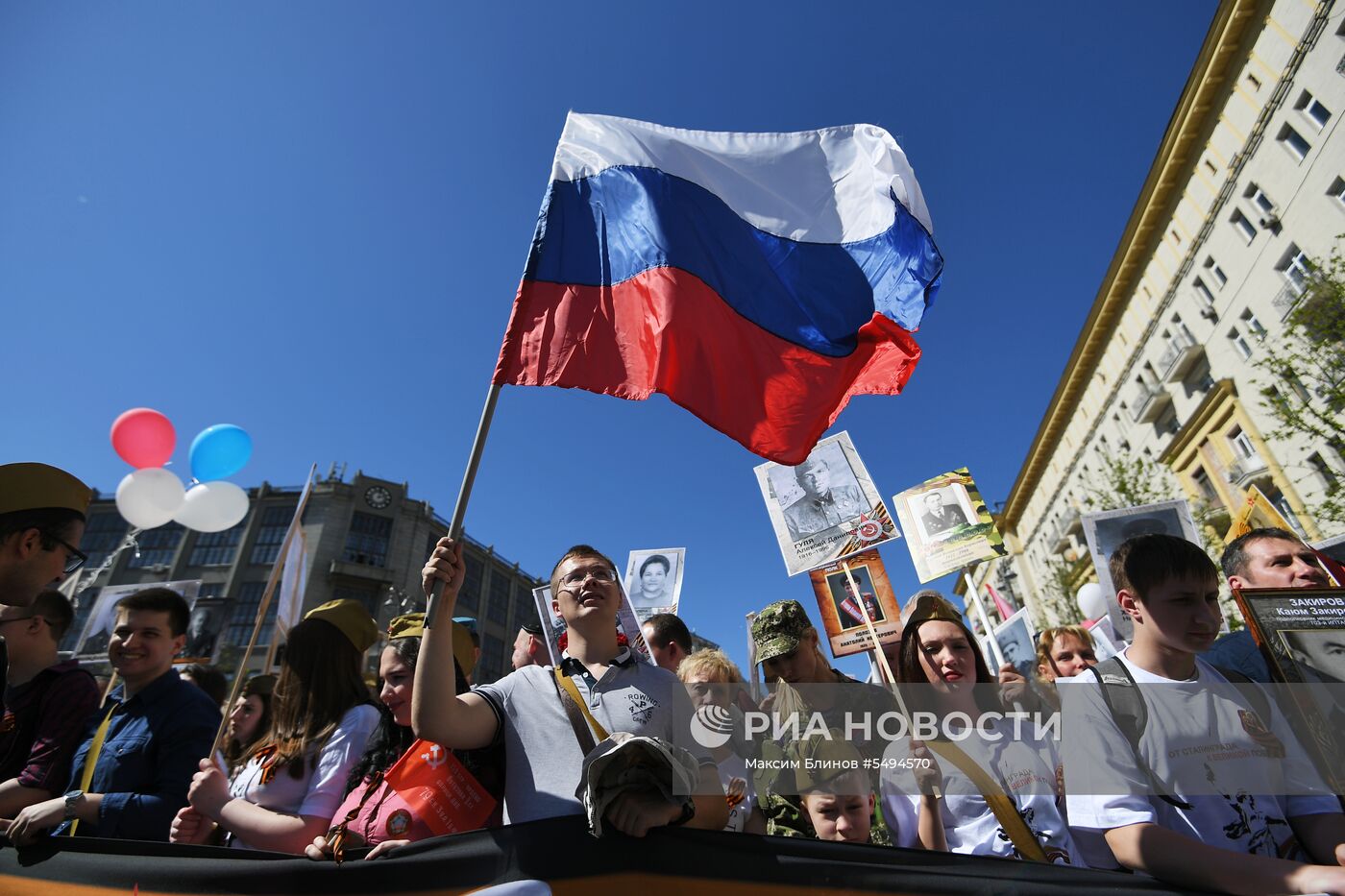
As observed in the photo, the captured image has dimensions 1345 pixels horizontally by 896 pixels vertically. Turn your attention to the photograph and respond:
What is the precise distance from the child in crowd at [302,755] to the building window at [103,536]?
6456 centimetres

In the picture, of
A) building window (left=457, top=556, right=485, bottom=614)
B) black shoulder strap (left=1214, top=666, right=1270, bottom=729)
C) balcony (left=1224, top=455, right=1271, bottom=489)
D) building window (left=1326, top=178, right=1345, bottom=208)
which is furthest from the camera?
building window (left=457, top=556, right=485, bottom=614)

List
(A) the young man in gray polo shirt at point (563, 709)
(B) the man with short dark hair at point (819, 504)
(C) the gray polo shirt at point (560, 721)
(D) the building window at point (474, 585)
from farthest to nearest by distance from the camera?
1. (D) the building window at point (474, 585)
2. (B) the man with short dark hair at point (819, 504)
3. (C) the gray polo shirt at point (560, 721)
4. (A) the young man in gray polo shirt at point (563, 709)

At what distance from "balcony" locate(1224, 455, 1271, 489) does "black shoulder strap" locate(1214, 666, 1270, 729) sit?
2420 centimetres

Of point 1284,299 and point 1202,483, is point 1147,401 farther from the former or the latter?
point 1284,299

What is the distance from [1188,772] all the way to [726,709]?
1.88 meters

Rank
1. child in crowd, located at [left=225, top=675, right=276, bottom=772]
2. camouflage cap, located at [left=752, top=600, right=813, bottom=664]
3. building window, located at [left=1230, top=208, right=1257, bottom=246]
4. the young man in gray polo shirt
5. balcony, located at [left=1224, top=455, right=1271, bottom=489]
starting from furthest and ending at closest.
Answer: building window, located at [left=1230, top=208, right=1257, bottom=246] → balcony, located at [left=1224, top=455, right=1271, bottom=489] → child in crowd, located at [left=225, top=675, right=276, bottom=772] → camouflage cap, located at [left=752, top=600, right=813, bottom=664] → the young man in gray polo shirt

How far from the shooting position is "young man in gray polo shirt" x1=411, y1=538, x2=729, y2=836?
1.82 m

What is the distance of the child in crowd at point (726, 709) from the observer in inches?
109

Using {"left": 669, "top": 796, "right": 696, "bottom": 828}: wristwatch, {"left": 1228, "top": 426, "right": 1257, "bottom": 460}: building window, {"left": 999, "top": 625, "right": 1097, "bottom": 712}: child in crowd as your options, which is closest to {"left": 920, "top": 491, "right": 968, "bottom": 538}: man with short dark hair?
{"left": 999, "top": 625, "right": 1097, "bottom": 712}: child in crowd

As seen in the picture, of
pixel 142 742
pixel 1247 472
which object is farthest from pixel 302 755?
pixel 1247 472

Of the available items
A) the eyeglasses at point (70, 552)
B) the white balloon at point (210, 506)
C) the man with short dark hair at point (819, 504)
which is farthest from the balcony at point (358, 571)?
the eyeglasses at point (70, 552)

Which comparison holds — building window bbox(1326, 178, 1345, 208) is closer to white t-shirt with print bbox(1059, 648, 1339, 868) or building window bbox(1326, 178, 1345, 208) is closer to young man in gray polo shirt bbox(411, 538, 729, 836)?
white t-shirt with print bbox(1059, 648, 1339, 868)

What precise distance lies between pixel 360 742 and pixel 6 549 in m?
1.48

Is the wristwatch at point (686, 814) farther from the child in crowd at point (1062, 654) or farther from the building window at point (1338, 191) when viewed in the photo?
the building window at point (1338, 191)
